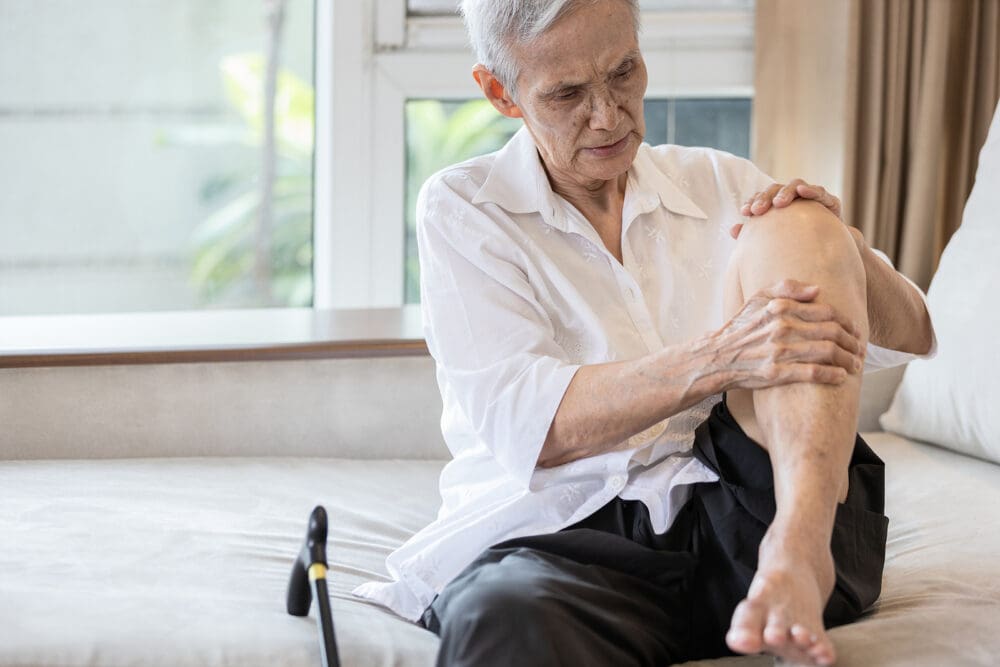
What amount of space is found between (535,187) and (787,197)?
32cm

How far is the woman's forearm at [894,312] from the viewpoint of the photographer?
1496 millimetres

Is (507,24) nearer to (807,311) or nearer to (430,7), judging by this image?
(807,311)

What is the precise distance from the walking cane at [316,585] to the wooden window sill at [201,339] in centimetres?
79

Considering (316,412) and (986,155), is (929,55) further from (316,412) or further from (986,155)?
(316,412)

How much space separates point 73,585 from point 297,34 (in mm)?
1989

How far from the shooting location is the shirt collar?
1.55 meters

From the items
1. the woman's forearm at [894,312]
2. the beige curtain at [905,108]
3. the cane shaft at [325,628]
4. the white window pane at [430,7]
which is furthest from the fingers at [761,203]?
the white window pane at [430,7]

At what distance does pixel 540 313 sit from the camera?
1.51 metres

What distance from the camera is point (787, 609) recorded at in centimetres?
110

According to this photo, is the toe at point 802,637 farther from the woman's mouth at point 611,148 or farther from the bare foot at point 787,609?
the woman's mouth at point 611,148

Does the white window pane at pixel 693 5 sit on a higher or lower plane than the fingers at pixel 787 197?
higher

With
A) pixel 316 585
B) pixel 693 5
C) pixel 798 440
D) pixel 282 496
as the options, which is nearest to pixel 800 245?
pixel 798 440

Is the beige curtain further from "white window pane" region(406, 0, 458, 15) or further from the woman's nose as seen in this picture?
the woman's nose

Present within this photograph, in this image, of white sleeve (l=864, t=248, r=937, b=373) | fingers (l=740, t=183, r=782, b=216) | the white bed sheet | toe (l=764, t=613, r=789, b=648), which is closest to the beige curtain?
the white bed sheet
